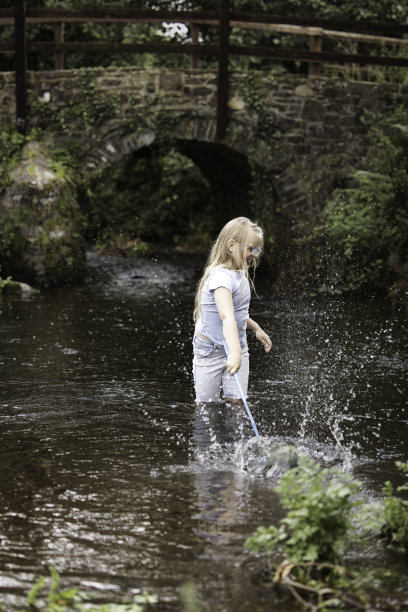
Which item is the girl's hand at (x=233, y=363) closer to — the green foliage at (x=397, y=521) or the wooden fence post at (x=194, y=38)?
the green foliage at (x=397, y=521)

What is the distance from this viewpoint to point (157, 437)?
21.7 ft

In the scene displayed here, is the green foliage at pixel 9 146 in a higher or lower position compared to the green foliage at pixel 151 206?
higher

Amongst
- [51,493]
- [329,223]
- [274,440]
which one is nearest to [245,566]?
[51,493]

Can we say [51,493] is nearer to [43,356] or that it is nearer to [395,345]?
[43,356]

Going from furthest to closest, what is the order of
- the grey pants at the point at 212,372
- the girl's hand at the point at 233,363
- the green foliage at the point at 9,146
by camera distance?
the green foliage at the point at 9,146 < the grey pants at the point at 212,372 < the girl's hand at the point at 233,363

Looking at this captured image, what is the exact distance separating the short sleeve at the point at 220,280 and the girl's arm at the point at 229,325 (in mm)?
27

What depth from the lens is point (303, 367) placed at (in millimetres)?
9281

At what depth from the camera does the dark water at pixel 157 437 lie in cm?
429

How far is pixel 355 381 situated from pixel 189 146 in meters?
9.91

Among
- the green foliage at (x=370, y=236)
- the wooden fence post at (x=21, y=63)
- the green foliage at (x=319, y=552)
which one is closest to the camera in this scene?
the green foliage at (x=319, y=552)

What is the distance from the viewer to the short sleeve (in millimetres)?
5645

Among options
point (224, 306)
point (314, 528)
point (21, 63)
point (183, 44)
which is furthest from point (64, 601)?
point (183, 44)

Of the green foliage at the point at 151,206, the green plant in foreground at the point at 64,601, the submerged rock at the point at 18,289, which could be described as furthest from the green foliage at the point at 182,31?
the green plant in foreground at the point at 64,601

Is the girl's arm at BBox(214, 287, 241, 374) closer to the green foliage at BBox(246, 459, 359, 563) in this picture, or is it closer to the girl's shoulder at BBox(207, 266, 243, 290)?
the girl's shoulder at BBox(207, 266, 243, 290)
